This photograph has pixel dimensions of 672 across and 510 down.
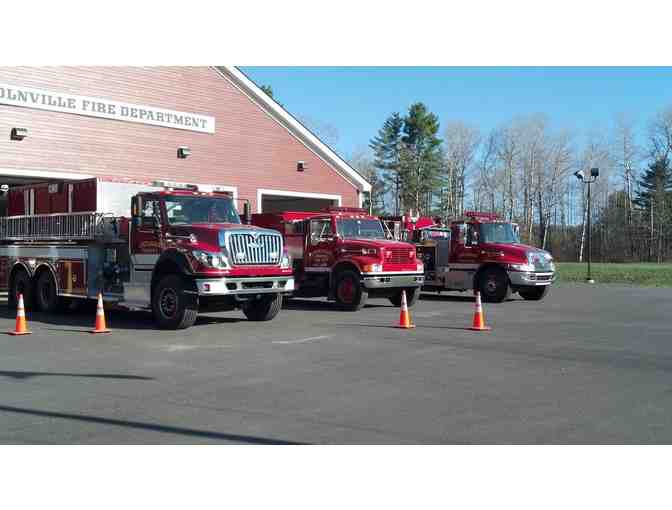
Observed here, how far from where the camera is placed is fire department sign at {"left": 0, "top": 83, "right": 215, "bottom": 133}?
2116cm

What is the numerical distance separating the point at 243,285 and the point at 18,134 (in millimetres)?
10680

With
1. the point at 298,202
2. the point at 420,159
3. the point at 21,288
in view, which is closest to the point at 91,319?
the point at 21,288

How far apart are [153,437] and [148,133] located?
19.6m

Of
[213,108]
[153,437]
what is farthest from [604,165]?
[153,437]

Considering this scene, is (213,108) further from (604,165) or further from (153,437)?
(604,165)

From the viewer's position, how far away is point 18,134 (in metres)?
20.8

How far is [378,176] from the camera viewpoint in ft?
253

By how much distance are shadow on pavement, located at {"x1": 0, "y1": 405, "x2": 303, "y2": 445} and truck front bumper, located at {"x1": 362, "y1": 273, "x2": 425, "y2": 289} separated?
10995mm

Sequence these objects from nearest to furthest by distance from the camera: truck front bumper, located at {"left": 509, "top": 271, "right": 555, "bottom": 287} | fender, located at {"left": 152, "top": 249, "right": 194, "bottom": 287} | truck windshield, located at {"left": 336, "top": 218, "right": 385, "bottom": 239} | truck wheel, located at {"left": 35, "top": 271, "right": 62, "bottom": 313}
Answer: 1. fender, located at {"left": 152, "top": 249, "right": 194, "bottom": 287}
2. truck wheel, located at {"left": 35, "top": 271, "right": 62, "bottom": 313}
3. truck windshield, located at {"left": 336, "top": 218, "right": 385, "bottom": 239}
4. truck front bumper, located at {"left": 509, "top": 271, "right": 555, "bottom": 287}

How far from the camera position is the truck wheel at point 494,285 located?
68.5 feet

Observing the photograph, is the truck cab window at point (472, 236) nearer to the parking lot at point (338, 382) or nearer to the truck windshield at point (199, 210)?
the parking lot at point (338, 382)

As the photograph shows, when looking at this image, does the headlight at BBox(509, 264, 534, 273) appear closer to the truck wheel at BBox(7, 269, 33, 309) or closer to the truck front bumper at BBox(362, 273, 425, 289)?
the truck front bumper at BBox(362, 273, 425, 289)

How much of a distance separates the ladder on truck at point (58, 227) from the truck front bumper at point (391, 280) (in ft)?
19.6

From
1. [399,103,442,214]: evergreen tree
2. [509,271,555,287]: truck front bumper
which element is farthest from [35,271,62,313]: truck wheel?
[399,103,442,214]: evergreen tree
